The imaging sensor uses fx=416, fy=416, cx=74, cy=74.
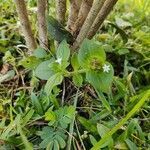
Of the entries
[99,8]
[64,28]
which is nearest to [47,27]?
[64,28]

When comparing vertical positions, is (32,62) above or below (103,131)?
above

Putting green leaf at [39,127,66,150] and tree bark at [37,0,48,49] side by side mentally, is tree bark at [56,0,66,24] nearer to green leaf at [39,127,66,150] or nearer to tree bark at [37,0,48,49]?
tree bark at [37,0,48,49]

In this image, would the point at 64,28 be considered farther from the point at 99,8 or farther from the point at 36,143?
the point at 36,143

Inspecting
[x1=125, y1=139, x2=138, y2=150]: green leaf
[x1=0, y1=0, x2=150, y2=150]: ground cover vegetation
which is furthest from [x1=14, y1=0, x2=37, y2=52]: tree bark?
[x1=125, y1=139, x2=138, y2=150]: green leaf

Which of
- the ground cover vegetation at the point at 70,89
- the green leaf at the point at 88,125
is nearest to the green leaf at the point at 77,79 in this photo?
the ground cover vegetation at the point at 70,89

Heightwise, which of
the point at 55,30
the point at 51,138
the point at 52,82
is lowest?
the point at 51,138

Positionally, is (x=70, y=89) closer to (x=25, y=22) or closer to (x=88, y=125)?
(x=88, y=125)

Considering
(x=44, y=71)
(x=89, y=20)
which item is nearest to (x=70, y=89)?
(x=44, y=71)

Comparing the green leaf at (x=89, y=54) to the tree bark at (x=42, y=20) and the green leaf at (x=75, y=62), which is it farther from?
the tree bark at (x=42, y=20)
